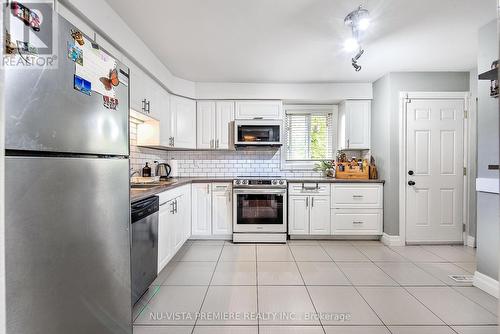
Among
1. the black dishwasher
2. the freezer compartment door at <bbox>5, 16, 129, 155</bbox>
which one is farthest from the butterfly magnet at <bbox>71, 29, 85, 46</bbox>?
the black dishwasher

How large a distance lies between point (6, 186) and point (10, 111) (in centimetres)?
21

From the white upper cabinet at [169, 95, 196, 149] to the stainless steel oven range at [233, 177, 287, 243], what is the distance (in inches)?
39.6

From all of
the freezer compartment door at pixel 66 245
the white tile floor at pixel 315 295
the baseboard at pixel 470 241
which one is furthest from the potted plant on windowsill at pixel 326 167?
the freezer compartment door at pixel 66 245

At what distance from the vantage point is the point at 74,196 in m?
0.92

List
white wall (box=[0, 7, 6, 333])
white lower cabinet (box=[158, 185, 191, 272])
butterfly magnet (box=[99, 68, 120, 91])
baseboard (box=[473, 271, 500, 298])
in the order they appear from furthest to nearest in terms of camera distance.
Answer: white lower cabinet (box=[158, 185, 191, 272]) < baseboard (box=[473, 271, 500, 298]) < butterfly magnet (box=[99, 68, 120, 91]) < white wall (box=[0, 7, 6, 333])

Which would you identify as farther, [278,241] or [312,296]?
[278,241]

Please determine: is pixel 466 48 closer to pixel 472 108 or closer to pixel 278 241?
pixel 472 108

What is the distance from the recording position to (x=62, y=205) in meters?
0.86

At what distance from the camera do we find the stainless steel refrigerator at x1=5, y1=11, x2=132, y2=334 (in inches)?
27.9

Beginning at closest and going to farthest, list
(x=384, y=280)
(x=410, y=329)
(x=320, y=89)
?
(x=410, y=329), (x=384, y=280), (x=320, y=89)

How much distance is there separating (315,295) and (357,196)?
190 cm

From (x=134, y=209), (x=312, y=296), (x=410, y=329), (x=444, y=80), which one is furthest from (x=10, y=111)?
(x=444, y=80)

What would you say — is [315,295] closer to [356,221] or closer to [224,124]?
[356,221]

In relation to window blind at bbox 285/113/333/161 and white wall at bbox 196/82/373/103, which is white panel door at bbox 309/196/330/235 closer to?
window blind at bbox 285/113/333/161
